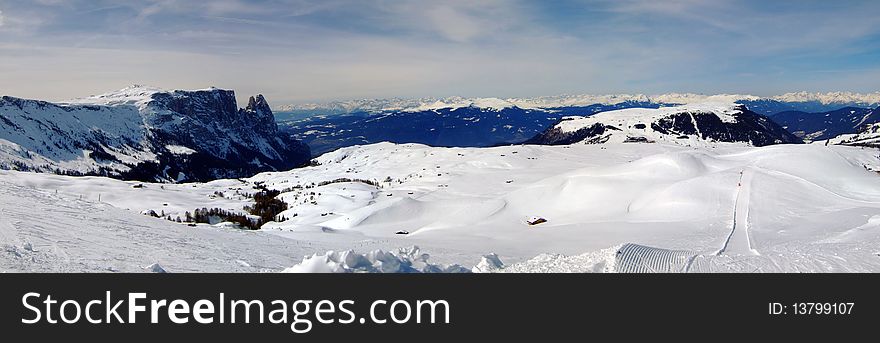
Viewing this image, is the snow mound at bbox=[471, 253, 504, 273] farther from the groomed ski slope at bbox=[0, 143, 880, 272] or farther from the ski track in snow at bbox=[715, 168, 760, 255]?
the ski track in snow at bbox=[715, 168, 760, 255]

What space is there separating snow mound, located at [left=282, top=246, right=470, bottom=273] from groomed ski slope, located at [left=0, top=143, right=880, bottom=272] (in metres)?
3.21

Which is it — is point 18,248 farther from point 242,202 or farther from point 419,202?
point 242,202

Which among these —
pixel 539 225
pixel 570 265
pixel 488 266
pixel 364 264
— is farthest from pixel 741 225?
pixel 364 264

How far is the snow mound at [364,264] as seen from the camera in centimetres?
1324

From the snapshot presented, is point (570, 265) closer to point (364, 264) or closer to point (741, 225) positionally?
point (364, 264)

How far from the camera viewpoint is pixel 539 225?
4578cm

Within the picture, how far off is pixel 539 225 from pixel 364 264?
33.6 m

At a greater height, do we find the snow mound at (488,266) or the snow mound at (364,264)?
the snow mound at (364,264)

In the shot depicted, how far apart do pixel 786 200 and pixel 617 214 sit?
1655 centimetres

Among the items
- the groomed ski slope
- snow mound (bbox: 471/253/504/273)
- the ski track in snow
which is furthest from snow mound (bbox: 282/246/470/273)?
the ski track in snow

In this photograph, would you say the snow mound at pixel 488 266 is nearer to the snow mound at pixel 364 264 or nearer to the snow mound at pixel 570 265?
the snow mound at pixel 570 265

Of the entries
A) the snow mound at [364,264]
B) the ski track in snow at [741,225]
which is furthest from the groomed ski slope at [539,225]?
the snow mound at [364,264]

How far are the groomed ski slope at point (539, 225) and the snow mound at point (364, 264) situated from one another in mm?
3210

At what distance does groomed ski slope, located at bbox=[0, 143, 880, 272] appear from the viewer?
17.2 metres
